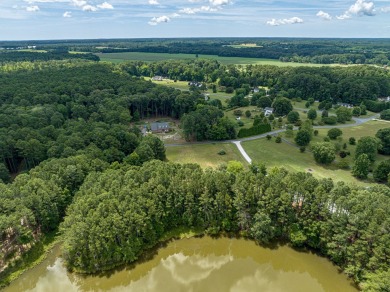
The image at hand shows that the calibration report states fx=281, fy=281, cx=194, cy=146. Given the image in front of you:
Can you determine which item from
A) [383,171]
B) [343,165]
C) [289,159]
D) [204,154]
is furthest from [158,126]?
[383,171]

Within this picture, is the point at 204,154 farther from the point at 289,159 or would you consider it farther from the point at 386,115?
the point at 386,115

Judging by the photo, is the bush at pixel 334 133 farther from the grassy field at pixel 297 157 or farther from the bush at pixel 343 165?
the bush at pixel 343 165

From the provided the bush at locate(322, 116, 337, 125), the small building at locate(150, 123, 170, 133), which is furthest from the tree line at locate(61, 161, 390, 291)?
the bush at locate(322, 116, 337, 125)

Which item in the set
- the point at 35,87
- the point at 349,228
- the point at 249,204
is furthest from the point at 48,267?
the point at 35,87

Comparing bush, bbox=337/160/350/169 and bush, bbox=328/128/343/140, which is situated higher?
bush, bbox=328/128/343/140

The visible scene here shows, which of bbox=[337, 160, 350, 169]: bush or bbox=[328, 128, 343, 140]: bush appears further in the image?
bbox=[328, 128, 343, 140]: bush

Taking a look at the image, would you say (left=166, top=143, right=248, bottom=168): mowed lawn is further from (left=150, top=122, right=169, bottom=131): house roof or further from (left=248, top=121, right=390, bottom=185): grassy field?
(left=150, top=122, right=169, bottom=131): house roof

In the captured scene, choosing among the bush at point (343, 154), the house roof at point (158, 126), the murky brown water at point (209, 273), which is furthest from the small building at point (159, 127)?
the murky brown water at point (209, 273)

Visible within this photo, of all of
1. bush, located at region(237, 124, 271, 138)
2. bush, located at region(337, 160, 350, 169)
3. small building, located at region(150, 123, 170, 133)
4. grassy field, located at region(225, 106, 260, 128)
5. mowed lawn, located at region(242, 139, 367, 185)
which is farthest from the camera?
grassy field, located at region(225, 106, 260, 128)

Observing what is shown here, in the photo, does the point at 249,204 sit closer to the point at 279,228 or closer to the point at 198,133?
the point at 279,228
